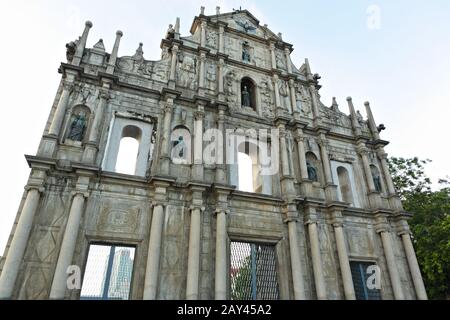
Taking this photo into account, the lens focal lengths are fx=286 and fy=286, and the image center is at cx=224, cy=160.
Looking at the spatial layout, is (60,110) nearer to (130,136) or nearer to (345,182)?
(130,136)

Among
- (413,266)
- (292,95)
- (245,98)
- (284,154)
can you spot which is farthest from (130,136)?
(413,266)

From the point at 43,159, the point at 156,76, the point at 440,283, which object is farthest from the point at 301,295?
the point at 440,283

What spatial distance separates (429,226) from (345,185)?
7.96m

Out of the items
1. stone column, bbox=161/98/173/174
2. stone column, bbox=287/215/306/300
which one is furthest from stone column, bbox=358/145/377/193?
stone column, bbox=161/98/173/174

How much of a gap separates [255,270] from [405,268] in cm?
615

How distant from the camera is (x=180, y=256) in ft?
27.3

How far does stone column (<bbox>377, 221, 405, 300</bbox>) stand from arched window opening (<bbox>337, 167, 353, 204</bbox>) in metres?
1.56

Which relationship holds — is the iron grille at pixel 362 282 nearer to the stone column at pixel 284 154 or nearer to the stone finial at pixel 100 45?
the stone column at pixel 284 154

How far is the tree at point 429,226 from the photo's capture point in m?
15.0

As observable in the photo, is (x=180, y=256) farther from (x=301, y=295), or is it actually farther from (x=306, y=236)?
(x=306, y=236)

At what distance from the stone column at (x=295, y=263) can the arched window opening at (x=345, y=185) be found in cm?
378

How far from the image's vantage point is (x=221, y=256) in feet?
27.8

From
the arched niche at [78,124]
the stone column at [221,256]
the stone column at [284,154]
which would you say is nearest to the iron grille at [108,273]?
the stone column at [221,256]
